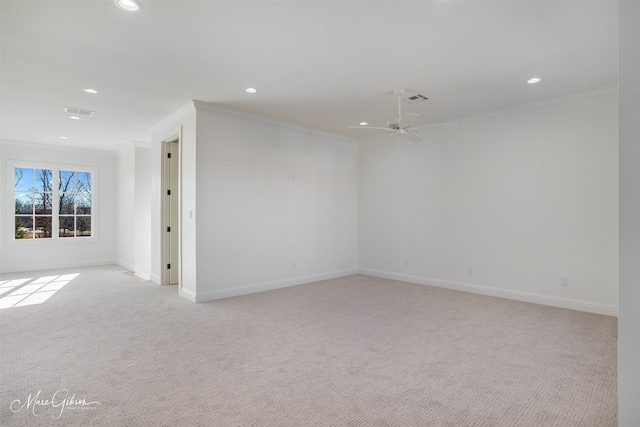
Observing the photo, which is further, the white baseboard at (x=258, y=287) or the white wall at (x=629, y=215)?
the white baseboard at (x=258, y=287)

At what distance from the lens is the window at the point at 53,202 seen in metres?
7.07

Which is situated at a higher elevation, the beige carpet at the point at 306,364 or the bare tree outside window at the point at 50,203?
the bare tree outside window at the point at 50,203

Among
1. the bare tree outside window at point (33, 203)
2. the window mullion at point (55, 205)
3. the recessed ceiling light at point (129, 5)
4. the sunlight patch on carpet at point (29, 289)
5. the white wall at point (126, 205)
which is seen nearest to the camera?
the recessed ceiling light at point (129, 5)

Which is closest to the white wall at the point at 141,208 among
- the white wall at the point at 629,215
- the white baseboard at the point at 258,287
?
the white baseboard at the point at 258,287

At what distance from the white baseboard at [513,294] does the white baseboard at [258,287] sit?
1.02 m

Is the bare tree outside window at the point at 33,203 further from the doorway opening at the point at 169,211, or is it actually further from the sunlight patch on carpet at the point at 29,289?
the doorway opening at the point at 169,211

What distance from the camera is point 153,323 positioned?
146 inches

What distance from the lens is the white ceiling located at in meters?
2.48

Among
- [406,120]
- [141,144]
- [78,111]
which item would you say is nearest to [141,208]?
[141,144]

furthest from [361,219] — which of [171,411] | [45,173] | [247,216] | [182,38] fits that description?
[45,173]

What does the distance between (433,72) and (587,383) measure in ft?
10.0

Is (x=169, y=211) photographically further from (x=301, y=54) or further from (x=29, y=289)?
(x=301, y=54)

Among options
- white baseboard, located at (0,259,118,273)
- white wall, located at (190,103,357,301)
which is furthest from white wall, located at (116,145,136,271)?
white wall, located at (190,103,357,301)

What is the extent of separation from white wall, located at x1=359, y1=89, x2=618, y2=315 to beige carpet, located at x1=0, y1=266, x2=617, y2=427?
0.54 m
